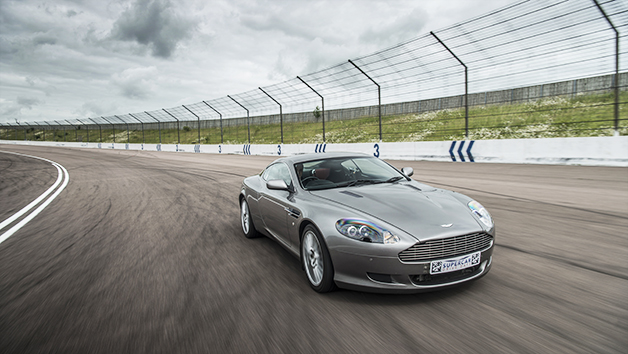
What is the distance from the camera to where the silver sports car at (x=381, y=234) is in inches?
114

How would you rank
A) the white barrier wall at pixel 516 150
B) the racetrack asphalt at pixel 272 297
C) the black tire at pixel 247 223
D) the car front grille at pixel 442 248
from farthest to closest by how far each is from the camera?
the white barrier wall at pixel 516 150 < the black tire at pixel 247 223 < the car front grille at pixel 442 248 < the racetrack asphalt at pixel 272 297

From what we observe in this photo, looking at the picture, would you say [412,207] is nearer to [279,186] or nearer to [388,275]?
[388,275]

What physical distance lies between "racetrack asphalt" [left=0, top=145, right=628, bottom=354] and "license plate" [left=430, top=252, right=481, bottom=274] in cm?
25

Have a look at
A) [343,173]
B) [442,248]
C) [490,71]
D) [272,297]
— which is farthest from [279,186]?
[490,71]

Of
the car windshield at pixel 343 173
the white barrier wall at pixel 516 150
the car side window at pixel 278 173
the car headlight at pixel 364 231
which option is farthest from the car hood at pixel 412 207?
the white barrier wall at pixel 516 150

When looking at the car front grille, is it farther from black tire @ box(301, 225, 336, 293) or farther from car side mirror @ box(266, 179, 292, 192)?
car side mirror @ box(266, 179, 292, 192)

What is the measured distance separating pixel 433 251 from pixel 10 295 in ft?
12.0

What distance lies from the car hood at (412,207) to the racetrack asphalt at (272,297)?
533 millimetres

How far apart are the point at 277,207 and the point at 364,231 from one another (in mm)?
1532

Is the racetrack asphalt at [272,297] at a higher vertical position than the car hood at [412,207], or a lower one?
lower

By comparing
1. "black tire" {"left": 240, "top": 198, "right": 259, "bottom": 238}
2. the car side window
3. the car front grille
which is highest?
the car side window

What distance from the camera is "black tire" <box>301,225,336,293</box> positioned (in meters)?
3.17

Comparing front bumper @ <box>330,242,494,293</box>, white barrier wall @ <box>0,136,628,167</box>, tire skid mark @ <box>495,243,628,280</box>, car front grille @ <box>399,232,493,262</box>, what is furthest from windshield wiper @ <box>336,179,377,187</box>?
white barrier wall @ <box>0,136,628,167</box>

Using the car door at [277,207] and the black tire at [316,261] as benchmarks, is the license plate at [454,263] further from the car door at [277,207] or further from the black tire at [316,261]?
the car door at [277,207]
